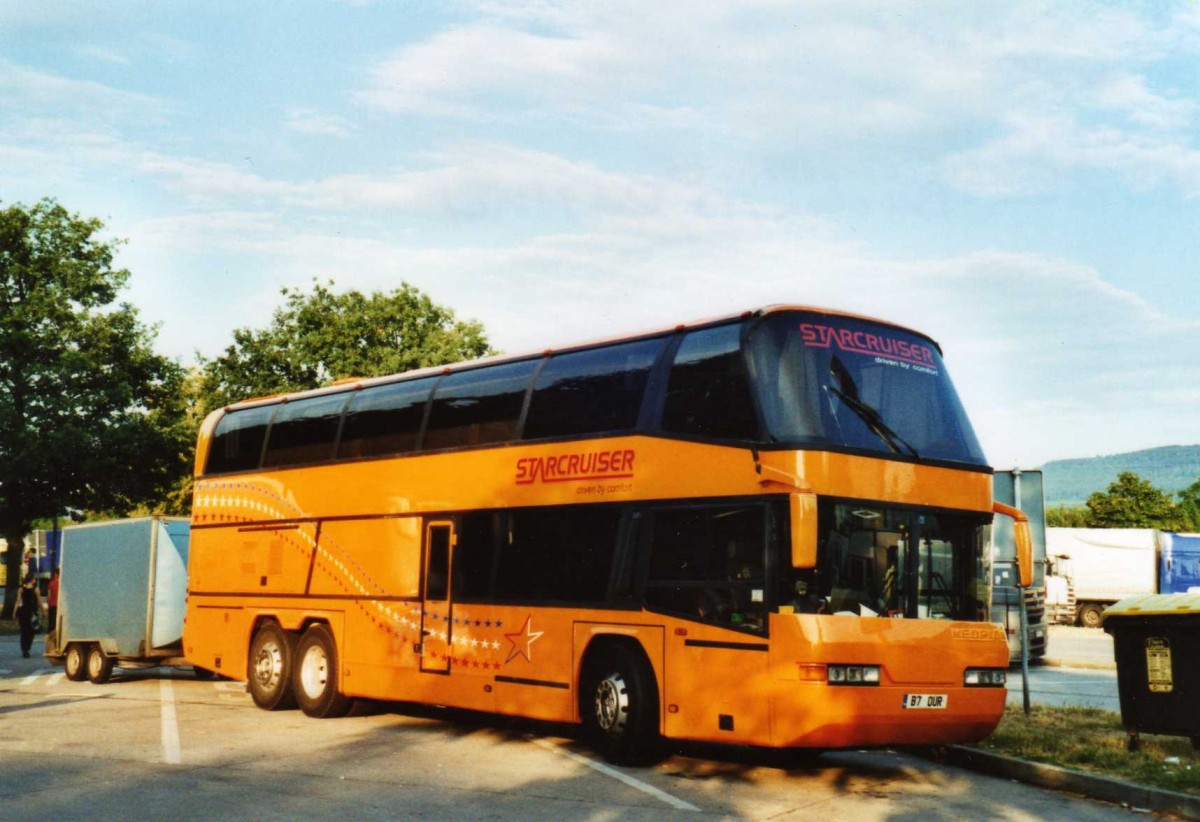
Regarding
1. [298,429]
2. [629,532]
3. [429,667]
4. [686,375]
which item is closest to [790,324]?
[686,375]

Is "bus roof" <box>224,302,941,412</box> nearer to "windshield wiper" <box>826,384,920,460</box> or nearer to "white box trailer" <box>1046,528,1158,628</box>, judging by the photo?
"windshield wiper" <box>826,384,920,460</box>

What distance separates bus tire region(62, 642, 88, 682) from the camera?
2086 cm

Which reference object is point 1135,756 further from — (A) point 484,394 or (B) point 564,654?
(A) point 484,394

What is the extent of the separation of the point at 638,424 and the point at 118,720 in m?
6.99

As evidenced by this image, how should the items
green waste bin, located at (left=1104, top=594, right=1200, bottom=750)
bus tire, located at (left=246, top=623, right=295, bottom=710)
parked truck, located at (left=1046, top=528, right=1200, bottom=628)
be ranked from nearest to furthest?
green waste bin, located at (left=1104, top=594, right=1200, bottom=750), bus tire, located at (left=246, top=623, right=295, bottom=710), parked truck, located at (left=1046, top=528, right=1200, bottom=628)

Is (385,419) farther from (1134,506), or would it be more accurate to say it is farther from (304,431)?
(1134,506)

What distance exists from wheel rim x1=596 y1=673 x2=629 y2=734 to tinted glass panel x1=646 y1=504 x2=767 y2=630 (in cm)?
78

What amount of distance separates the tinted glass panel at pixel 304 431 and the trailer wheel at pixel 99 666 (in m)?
5.52

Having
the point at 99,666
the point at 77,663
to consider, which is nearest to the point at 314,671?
the point at 99,666

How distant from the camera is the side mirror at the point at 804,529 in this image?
386 inches

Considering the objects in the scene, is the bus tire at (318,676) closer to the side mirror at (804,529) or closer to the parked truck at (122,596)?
the parked truck at (122,596)

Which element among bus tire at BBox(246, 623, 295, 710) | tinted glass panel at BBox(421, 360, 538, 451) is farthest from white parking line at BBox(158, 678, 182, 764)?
tinted glass panel at BBox(421, 360, 538, 451)

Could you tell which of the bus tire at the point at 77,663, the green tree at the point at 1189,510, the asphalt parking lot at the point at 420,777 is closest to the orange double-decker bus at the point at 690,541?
the asphalt parking lot at the point at 420,777

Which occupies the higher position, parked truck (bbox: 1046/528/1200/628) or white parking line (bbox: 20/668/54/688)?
parked truck (bbox: 1046/528/1200/628)
